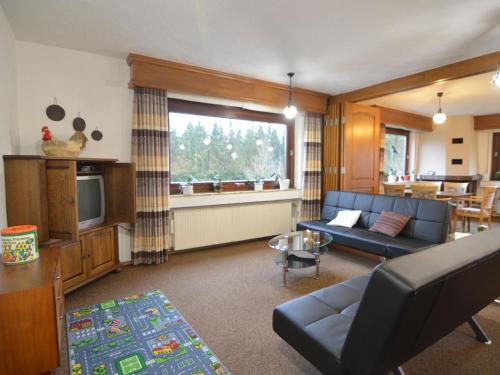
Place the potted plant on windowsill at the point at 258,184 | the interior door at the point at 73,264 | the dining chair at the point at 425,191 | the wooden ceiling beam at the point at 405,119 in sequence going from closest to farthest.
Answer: the interior door at the point at 73,264
the potted plant on windowsill at the point at 258,184
the dining chair at the point at 425,191
the wooden ceiling beam at the point at 405,119

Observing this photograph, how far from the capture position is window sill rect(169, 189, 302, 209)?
12.1 ft

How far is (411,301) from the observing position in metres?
1.00

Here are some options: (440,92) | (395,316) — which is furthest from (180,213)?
(440,92)

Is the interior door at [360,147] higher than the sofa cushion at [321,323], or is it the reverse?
the interior door at [360,147]

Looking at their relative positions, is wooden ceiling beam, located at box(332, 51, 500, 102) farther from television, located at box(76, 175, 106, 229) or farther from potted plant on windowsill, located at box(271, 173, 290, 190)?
television, located at box(76, 175, 106, 229)

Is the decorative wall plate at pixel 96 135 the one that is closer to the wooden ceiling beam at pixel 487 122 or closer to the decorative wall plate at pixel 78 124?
the decorative wall plate at pixel 78 124

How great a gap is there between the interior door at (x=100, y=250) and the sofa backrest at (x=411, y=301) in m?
2.53

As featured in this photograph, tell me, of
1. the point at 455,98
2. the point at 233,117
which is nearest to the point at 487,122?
the point at 455,98

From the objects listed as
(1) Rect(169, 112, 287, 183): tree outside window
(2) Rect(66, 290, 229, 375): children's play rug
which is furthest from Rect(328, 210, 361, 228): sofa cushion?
(2) Rect(66, 290, 229, 375): children's play rug

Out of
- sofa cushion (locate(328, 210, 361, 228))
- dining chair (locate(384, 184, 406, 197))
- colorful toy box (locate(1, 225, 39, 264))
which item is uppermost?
dining chair (locate(384, 184, 406, 197))

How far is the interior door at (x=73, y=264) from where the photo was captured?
245cm

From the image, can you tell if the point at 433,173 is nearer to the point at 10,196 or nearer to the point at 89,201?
the point at 89,201

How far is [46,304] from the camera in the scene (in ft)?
4.98

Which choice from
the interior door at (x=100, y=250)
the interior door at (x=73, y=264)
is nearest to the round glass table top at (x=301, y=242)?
the interior door at (x=100, y=250)
